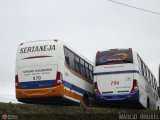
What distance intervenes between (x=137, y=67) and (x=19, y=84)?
634 centimetres

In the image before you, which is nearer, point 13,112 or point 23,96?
point 13,112

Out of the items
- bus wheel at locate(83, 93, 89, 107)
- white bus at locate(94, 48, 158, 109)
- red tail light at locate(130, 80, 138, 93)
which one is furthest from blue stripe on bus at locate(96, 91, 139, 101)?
bus wheel at locate(83, 93, 89, 107)

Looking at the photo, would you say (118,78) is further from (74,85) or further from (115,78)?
(74,85)

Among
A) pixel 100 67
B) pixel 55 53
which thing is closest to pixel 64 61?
pixel 55 53

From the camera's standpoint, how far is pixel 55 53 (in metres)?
19.0

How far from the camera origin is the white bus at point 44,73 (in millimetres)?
18797

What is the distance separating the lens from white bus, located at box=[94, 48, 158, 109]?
21.4 metres

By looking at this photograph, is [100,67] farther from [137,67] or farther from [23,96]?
[23,96]

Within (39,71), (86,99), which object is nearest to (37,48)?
(39,71)

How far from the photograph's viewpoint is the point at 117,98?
21.5 m

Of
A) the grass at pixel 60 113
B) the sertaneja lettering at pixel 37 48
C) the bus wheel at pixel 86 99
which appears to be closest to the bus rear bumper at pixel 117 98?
the bus wheel at pixel 86 99

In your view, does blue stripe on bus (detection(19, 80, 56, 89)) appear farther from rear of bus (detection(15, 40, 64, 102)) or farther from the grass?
the grass

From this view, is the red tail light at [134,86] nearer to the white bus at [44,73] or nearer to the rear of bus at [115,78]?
the rear of bus at [115,78]

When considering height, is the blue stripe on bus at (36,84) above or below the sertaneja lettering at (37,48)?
below
